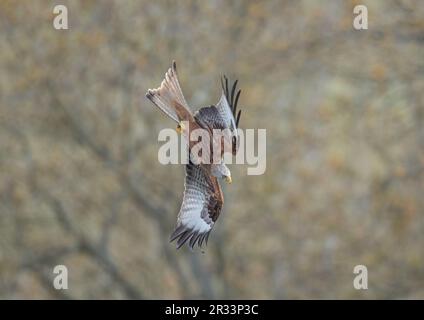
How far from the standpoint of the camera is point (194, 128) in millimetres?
1875

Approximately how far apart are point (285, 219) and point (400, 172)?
1918 millimetres

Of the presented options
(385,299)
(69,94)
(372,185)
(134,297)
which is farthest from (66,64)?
(385,299)

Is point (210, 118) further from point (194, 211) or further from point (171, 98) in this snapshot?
point (194, 211)

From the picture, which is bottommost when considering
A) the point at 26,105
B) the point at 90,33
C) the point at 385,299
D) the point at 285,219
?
the point at 385,299

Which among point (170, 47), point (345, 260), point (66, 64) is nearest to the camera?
point (170, 47)

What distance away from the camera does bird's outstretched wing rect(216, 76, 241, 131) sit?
1975 millimetres

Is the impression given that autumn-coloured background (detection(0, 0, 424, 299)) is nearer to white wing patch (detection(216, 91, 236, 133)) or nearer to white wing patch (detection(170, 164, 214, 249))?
white wing patch (detection(170, 164, 214, 249))

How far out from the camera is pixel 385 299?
11219mm

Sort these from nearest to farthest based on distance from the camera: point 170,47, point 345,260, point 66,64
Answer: point 170,47 < point 66,64 < point 345,260

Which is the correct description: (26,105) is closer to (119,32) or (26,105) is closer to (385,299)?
(119,32)

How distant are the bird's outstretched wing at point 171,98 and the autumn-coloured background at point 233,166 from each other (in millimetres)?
7675

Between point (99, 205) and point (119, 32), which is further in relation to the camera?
point (99, 205)

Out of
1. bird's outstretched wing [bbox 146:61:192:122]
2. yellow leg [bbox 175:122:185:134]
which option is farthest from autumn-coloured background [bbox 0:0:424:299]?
yellow leg [bbox 175:122:185:134]

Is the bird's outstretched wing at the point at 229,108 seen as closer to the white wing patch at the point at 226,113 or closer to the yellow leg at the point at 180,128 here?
the white wing patch at the point at 226,113
